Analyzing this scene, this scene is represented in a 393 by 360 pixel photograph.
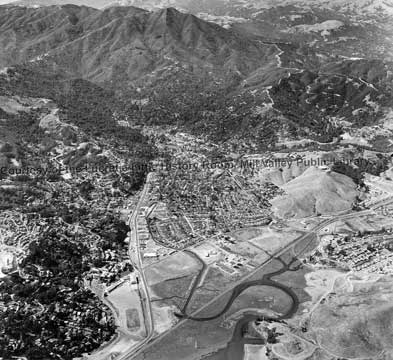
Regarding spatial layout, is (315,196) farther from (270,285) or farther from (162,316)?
(162,316)

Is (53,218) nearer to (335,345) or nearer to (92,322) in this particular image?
(92,322)

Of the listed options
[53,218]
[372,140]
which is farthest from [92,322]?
[372,140]

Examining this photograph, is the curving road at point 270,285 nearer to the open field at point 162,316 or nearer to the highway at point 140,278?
the open field at point 162,316

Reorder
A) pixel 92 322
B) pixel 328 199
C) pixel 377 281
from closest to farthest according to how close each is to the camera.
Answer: pixel 92 322
pixel 377 281
pixel 328 199

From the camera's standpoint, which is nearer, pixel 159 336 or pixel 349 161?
pixel 159 336

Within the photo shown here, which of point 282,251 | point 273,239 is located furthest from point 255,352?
point 273,239

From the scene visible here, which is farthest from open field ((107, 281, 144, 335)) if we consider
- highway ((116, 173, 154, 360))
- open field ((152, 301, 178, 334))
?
open field ((152, 301, 178, 334))

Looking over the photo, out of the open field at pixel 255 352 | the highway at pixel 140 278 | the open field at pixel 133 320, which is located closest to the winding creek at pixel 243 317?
the open field at pixel 255 352

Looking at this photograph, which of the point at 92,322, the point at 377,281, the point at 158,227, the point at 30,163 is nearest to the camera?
the point at 92,322

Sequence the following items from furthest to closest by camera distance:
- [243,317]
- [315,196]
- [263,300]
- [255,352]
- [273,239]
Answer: [315,196], [273,239], [263,300], [243,317], [255,352]
